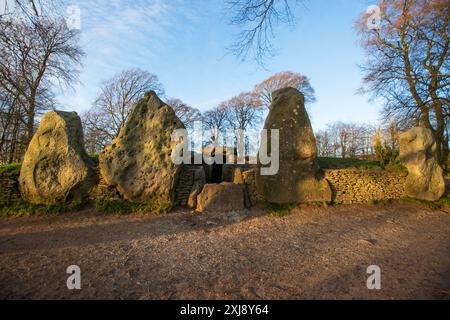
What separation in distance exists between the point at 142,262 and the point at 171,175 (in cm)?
307

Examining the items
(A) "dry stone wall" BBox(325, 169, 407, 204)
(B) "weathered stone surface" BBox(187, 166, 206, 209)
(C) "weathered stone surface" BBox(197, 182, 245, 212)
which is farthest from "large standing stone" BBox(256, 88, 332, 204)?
(B) "weathered stone surface" BBox(187, 166, 206, 209)

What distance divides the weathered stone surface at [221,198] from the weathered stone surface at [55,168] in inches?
135

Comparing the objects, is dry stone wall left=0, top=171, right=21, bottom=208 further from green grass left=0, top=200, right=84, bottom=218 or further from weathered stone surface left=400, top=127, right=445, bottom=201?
weathered stone surface left=400, top=127, right=445, bottom=201

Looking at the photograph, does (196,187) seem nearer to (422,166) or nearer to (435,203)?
(422,166)

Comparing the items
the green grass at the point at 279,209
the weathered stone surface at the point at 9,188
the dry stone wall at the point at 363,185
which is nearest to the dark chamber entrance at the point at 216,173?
the green grass at the point at 279,209

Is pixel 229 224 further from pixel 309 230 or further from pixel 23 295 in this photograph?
pixel 23 295

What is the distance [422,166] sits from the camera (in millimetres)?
7520

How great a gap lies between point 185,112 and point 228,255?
2513cm

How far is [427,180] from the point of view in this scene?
745 centimetres

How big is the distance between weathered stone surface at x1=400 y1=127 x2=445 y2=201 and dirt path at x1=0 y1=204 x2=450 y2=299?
1.27 m

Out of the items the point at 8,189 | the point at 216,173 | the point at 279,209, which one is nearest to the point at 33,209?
the point at 8,189

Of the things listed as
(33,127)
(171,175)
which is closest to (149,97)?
(171,175)

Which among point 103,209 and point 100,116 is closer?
point 103,209

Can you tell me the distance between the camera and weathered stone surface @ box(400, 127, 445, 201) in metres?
7.41
